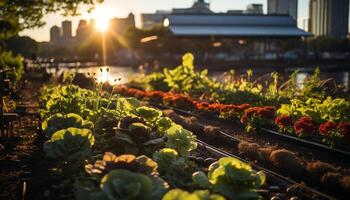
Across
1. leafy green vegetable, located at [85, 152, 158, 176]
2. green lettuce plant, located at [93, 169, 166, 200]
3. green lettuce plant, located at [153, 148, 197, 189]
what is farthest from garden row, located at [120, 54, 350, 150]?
green lettuce plant, located at [93, 169, 166, 200]

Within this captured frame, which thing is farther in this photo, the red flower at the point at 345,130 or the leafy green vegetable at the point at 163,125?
the red flower at the point at 345,130

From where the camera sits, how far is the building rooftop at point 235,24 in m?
78.1

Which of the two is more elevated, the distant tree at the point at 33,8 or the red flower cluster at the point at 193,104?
the distant tree at the point at 33,8

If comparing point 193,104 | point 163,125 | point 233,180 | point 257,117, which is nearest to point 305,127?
point 257,117

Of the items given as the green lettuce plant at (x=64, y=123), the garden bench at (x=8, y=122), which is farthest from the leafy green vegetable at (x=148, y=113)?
the garden bench at (x=8, y=122)

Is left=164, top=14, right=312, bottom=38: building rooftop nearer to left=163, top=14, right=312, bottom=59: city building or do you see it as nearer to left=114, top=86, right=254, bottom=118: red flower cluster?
left=163, top=14, right=312, bottom=59: city building

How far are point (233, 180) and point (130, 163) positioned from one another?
1.04 metres

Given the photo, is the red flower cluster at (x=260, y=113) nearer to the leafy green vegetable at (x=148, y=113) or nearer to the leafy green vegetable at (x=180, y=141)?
the leafy green vegetable at (x=148, y=113)

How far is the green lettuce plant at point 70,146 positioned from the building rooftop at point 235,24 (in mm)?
69175

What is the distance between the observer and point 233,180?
4844 mm

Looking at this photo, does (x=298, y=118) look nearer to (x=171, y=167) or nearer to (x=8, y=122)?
(x=171, y=167)

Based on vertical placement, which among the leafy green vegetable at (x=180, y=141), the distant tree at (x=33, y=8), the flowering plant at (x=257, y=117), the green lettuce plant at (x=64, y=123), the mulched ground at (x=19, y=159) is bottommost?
the mulched ground at (x=19, y=159)

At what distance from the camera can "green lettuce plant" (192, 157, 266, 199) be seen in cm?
475

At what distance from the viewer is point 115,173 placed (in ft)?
14.0
